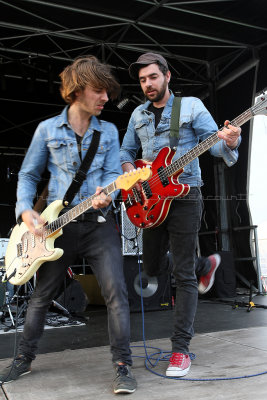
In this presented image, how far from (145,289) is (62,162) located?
4099 millimetres

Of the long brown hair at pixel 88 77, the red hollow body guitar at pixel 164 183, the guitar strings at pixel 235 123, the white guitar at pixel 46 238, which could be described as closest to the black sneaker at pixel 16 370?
the white guitar at pixel 46 238

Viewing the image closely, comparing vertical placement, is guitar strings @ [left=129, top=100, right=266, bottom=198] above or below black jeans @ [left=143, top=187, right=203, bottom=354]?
above

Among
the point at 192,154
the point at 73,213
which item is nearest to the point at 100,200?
the point at 73,213

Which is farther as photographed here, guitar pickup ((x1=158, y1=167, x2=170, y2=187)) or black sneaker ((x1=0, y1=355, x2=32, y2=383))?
guitar pickup ((x1=158, y1=167, x2=170, y2=187))

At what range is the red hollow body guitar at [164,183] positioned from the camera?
2.68 meters

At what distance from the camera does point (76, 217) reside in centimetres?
257

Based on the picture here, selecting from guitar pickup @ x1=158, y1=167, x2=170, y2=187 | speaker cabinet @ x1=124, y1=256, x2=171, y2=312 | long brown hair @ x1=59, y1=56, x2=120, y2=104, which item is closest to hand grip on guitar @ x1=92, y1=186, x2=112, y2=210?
guitar pickup @ x1=158, y1=167, x2=170, y2=187

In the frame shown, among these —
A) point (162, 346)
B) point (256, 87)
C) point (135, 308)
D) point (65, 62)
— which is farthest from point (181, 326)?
point (65, 62)

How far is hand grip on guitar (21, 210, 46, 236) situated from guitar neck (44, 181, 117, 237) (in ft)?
0.18

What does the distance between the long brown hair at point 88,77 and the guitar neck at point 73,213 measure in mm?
645

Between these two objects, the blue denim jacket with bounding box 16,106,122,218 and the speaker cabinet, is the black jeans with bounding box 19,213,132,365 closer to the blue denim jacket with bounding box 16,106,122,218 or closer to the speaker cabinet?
the blue denim jacket with bounding box 16,106,122,218

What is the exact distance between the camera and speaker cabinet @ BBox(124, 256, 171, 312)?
6293 millimetres

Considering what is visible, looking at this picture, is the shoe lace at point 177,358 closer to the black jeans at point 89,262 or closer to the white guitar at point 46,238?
the black jeans at point 89,262

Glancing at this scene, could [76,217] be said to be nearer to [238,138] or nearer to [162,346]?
[238,138]
